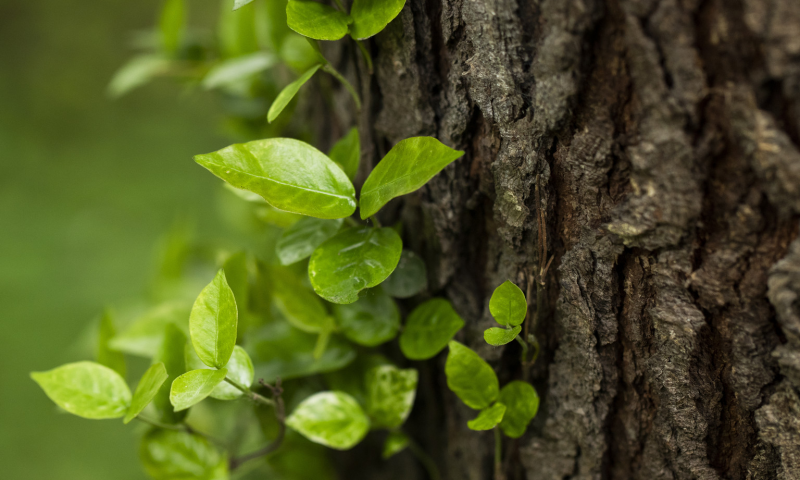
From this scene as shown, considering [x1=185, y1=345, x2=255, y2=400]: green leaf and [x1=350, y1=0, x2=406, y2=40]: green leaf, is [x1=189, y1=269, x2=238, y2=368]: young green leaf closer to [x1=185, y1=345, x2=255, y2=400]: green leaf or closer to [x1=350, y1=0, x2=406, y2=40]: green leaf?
[x1=185, y1=345, x2=255, y2=400]: green leaf

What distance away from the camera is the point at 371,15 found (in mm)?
384

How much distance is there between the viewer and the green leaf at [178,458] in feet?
1.53

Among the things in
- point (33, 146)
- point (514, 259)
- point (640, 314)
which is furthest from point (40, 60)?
point (640, 314)

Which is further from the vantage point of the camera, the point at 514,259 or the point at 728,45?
the point at 514,259

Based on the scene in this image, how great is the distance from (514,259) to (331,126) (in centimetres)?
31

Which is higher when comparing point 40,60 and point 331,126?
point 40,60

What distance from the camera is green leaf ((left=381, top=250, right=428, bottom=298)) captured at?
0.46 m

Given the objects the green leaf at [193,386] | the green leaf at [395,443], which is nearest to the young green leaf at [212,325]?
the green leaf at [193,386]

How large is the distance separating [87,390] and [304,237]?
0.24 m

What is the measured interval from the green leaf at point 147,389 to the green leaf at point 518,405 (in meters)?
0.30

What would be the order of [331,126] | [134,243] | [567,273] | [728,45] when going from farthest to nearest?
[134,243], [331,126], [567,273], [728,45]

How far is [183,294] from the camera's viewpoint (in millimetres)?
774

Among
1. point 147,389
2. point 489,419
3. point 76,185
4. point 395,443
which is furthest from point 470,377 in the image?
point 76,185

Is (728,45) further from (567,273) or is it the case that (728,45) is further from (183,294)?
(183,294)
